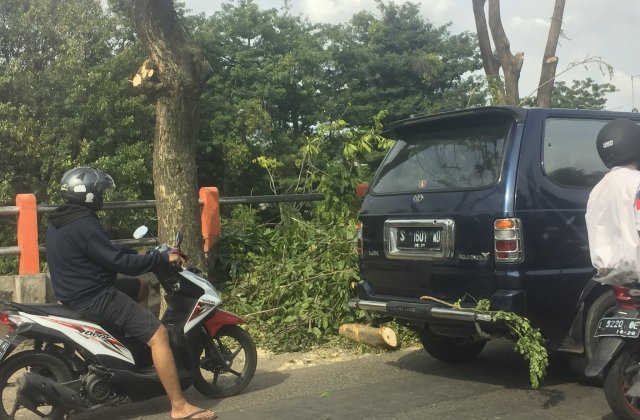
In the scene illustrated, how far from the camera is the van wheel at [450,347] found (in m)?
6.01

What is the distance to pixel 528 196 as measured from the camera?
479 centimetres

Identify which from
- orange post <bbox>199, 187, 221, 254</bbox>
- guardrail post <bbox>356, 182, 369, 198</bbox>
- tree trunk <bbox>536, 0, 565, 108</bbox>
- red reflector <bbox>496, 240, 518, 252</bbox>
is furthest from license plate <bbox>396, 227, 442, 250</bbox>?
tree trunk <bbox>536, 0, 565, 108</bbox>

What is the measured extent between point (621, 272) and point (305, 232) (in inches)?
181

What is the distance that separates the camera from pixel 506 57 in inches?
500

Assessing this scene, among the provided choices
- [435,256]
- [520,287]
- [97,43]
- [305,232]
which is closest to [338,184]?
[305,232]

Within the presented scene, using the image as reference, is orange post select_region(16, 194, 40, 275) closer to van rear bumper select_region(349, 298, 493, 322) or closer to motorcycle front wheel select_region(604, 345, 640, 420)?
van rear bumper select_region(349, 298, 493, 322)

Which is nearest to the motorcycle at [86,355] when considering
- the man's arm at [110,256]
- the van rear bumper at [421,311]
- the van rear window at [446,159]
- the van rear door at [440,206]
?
the man's arm at [110,256]

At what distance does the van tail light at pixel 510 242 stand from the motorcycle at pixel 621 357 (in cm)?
68

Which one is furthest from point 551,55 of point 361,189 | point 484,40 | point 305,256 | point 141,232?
point 141,232

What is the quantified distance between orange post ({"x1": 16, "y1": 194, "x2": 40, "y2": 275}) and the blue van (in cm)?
364

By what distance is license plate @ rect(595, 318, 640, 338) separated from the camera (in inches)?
155

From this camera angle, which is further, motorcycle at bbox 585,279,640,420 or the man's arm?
the man's arm

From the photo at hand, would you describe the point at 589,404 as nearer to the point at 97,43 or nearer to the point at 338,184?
the point at 338,184

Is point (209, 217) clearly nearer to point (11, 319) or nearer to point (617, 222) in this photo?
point (11, 319)
